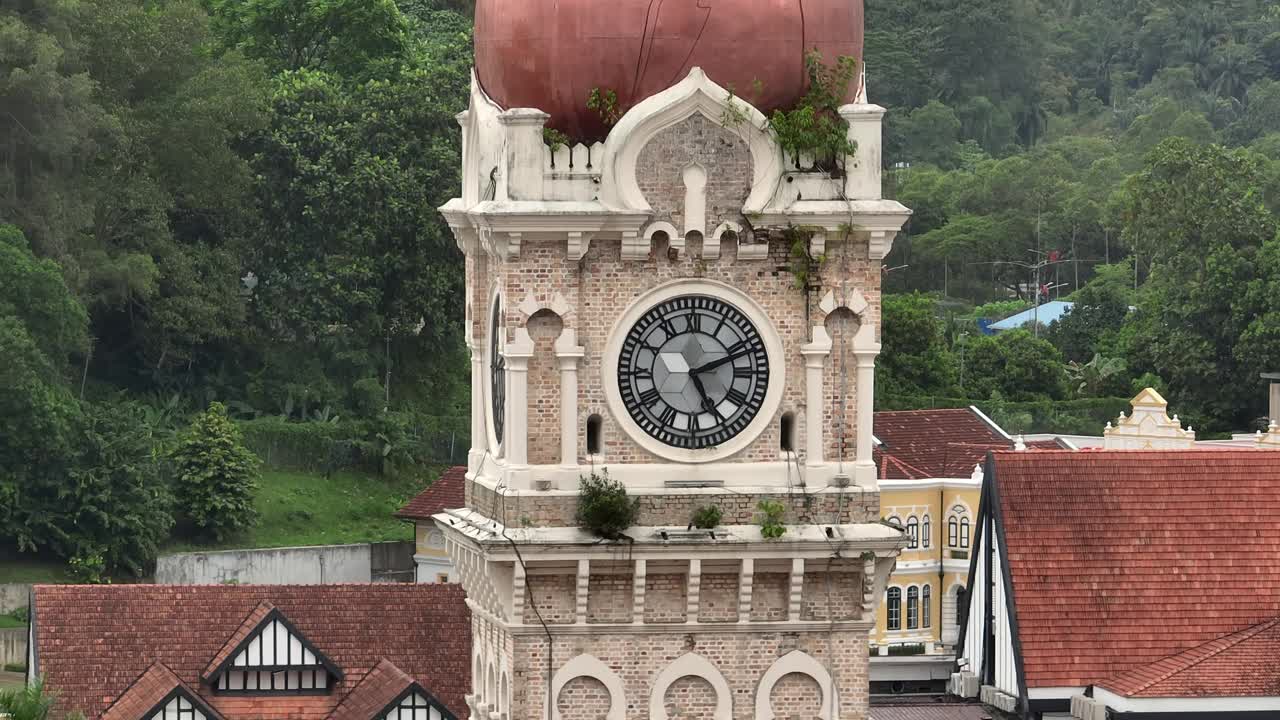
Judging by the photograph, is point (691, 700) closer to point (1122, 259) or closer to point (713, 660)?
point (713, 660)

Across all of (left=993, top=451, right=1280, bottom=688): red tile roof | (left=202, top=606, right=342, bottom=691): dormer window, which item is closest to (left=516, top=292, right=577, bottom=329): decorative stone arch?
(left=993, top=451, right=1280, bottom=688): red tile roof

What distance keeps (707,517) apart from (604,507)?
1326 mm

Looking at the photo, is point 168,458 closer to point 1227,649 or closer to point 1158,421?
point 1158,421

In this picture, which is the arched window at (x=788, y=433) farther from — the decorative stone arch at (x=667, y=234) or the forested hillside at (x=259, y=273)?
the forested hillside at (x=259, y=273)

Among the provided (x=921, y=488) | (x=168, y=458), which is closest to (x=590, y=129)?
(x=921, y=488)

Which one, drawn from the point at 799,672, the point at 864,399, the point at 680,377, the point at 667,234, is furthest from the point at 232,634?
the point at 667,234

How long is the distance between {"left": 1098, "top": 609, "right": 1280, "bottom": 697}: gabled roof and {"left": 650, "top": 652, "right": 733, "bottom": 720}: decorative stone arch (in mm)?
19387

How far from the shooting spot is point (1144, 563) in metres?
71.2

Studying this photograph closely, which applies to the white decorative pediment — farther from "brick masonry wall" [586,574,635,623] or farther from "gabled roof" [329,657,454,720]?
"brick masonry wall" [586,574,635,623]

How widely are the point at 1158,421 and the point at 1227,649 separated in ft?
143

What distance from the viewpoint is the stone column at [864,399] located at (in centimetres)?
5050

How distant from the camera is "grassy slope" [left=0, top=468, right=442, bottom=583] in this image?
11638 cm

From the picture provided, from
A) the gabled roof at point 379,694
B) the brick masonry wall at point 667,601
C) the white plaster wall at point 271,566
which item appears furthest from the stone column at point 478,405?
the white plaster wall at point 271,566

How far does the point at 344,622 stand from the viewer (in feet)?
278
